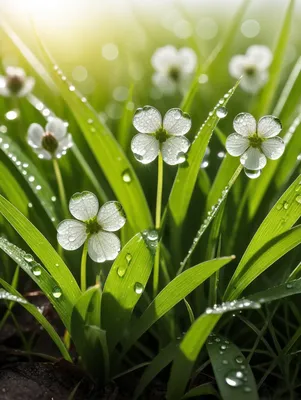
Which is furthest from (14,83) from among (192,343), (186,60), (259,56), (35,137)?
(192,343)

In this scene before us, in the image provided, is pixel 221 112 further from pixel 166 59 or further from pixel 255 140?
pixel 166 59

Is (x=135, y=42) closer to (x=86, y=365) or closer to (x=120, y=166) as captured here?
(x=120, y=166)

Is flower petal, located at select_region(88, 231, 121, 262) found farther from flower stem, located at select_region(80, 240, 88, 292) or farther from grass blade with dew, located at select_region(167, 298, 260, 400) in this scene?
grass blade with dew, located at select_region(167, 298, 260, 400)

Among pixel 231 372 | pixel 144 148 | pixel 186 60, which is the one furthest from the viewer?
pixel 186 60

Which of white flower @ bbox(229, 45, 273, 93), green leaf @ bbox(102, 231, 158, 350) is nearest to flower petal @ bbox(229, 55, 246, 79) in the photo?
white flower @ bbox(229, 45, 273, 93)

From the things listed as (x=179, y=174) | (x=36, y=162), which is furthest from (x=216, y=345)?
(x=36, y=162)

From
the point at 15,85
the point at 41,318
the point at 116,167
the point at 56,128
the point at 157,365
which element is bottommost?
the point at 157,365

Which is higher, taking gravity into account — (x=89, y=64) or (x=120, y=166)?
(x=89, y=64)
